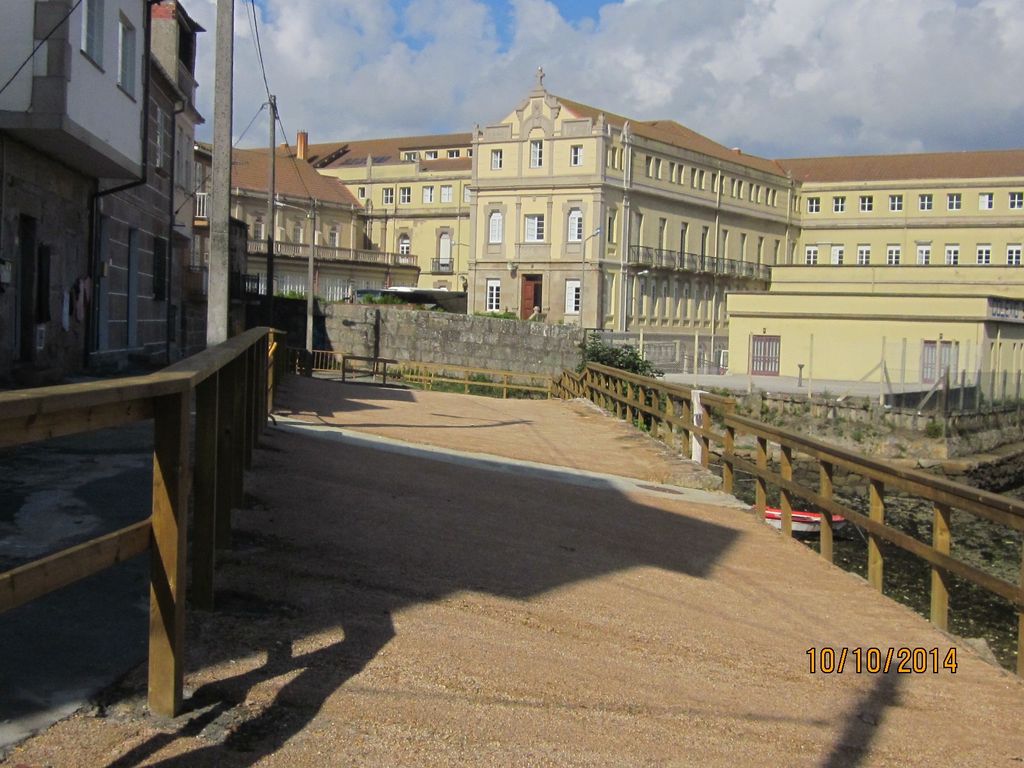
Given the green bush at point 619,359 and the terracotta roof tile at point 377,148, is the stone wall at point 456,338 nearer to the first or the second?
the green bush at point 619,359

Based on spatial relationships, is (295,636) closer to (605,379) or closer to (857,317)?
(605,379)

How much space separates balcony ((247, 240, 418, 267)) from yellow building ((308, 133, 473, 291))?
5.29 feet

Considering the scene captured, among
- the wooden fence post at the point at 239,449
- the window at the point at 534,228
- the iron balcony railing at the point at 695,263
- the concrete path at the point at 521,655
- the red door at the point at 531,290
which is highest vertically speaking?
the window at the point at 534,228

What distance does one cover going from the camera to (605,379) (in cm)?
2336

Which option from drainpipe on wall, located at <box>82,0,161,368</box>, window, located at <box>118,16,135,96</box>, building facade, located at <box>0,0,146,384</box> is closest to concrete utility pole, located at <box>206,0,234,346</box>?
building facade, located at <box>0,0,146,384</box>

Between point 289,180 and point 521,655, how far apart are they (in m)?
74.6

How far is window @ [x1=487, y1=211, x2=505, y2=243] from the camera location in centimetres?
6488

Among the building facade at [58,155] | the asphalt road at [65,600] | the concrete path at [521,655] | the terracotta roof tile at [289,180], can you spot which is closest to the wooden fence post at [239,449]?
the concrete path at [521,655]

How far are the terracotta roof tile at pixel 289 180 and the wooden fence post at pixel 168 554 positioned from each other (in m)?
70.5

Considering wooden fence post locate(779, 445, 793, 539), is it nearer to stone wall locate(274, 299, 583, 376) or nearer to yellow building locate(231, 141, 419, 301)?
stone wall locate(274, 299, 583, 376)

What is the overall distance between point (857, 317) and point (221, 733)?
4362 cm

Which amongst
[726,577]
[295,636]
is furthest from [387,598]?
[726,577]

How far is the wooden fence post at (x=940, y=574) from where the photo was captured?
7.06 metres

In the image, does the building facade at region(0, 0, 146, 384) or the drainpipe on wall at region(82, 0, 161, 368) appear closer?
the building facade at region(0, 0, 146, 384)
